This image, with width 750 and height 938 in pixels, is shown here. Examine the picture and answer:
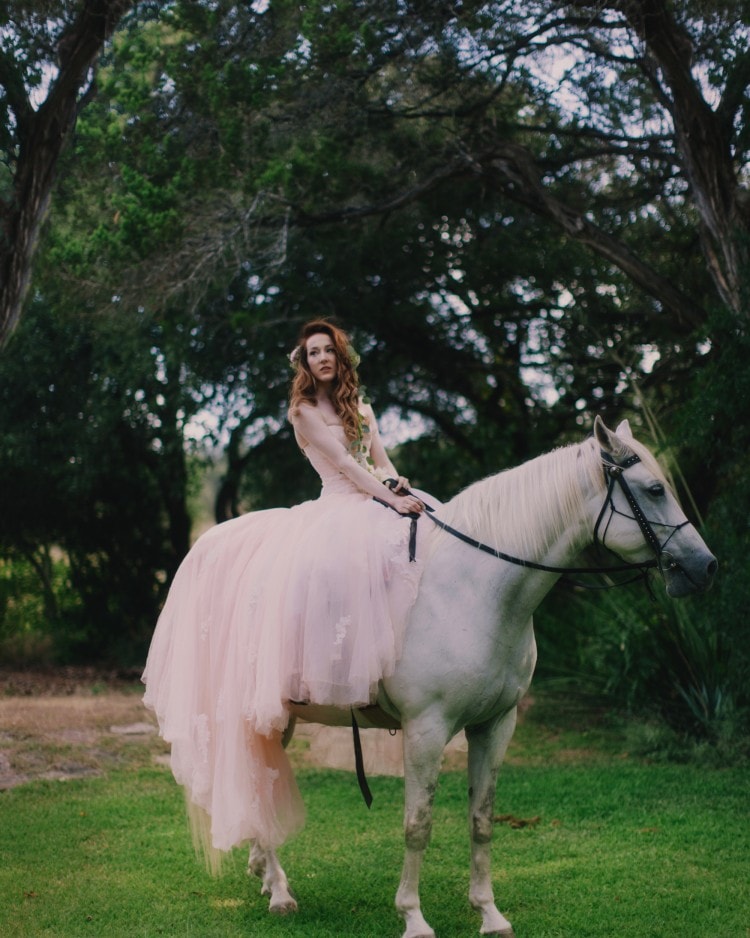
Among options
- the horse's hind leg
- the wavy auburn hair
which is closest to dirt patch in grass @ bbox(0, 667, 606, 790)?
the horse's hind leg

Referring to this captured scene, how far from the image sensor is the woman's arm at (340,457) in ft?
13.3

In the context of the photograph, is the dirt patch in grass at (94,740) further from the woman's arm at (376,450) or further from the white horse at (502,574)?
the woman's arm at (376,450)

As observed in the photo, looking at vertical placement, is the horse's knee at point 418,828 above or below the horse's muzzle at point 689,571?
below

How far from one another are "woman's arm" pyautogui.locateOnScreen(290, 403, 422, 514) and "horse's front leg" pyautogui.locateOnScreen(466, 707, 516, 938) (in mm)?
1018

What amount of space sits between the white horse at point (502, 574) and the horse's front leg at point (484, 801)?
0.07 meters

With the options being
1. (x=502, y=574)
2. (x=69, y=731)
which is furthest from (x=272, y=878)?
(x=69, y=731)

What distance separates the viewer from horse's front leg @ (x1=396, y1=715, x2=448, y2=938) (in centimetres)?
379

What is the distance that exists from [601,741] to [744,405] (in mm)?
3113

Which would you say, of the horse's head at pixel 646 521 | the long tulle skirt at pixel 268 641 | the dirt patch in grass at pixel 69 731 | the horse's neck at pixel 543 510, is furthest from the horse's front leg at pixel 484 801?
the dirt patch in grass at pixel 69 731

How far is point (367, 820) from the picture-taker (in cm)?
593

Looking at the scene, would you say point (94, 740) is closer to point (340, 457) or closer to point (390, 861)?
point (390, 861)

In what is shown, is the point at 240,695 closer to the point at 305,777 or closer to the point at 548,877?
the point at 548,877

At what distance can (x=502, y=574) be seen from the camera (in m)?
3.83

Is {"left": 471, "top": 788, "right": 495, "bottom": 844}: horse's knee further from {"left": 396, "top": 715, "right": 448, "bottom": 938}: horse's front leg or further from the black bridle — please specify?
the black bridle
